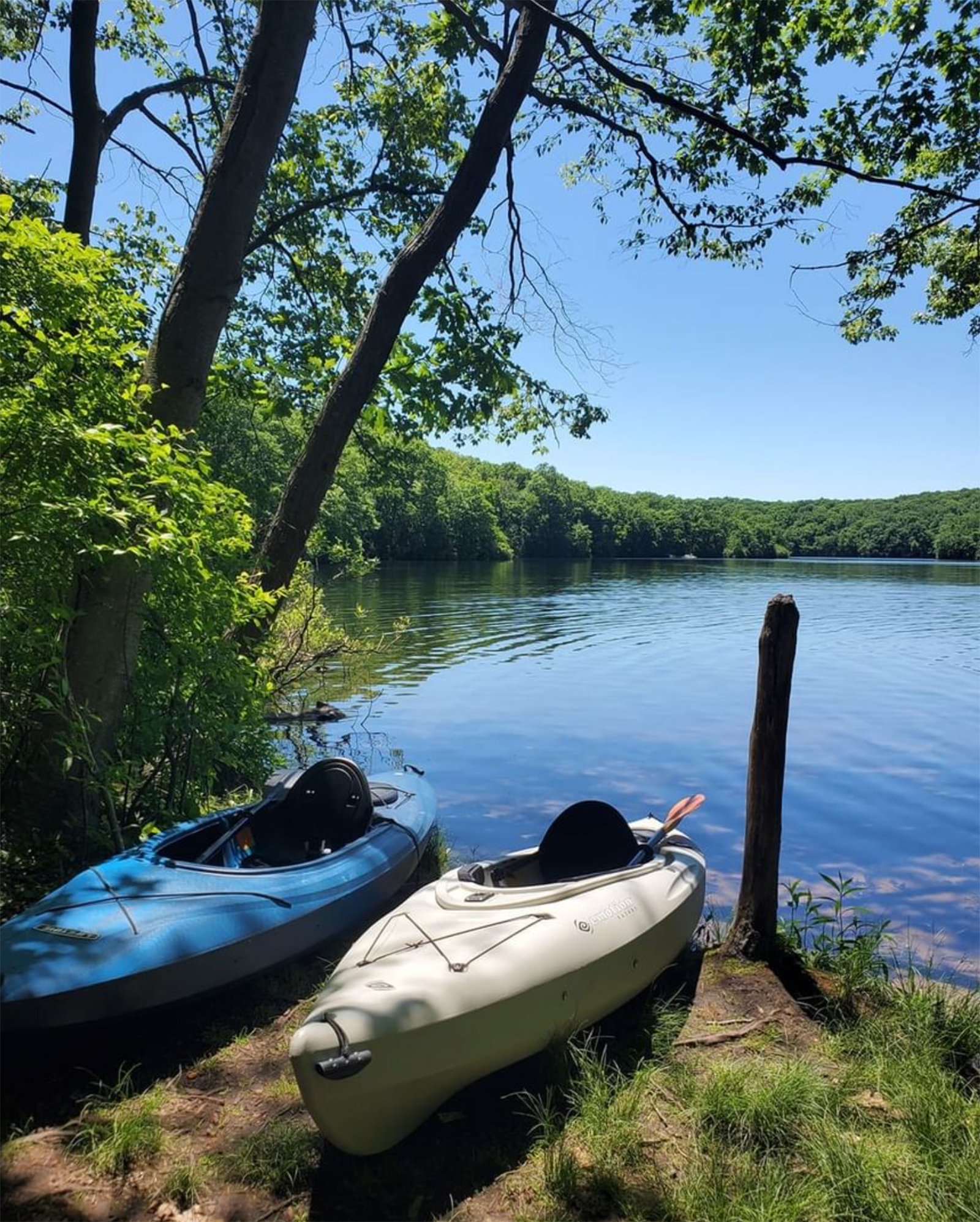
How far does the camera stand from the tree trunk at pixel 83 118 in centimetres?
758

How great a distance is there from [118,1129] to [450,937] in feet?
5.02

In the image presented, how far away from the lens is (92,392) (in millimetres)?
4258

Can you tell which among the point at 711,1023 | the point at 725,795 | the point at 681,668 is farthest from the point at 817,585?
the point at 711,1023

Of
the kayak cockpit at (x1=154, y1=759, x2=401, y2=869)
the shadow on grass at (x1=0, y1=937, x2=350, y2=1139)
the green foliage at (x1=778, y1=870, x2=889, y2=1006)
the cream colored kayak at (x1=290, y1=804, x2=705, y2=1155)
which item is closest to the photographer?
the cream colored kayak at (x1=290, y1=804, x2=705, y2=1155)

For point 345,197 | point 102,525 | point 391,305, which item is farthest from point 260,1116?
point 345,197

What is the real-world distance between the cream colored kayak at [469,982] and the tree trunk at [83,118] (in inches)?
305

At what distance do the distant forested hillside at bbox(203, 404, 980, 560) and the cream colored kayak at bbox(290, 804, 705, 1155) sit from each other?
23.8 metres

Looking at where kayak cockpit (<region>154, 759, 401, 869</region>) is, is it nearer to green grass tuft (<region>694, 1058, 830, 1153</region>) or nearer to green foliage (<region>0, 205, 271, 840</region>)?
green foliage (<region>0, 205, 271, 840</region>)

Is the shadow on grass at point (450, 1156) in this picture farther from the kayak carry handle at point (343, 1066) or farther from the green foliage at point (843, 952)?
the green foliage at point (843, 952)

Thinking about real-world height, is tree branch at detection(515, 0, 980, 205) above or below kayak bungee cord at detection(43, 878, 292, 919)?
above

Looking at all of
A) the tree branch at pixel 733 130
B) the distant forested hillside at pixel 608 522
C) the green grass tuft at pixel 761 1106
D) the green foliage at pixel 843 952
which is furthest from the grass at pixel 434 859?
the distant forested hillside at pixel 608 522

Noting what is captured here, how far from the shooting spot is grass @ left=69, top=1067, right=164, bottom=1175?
109 inches

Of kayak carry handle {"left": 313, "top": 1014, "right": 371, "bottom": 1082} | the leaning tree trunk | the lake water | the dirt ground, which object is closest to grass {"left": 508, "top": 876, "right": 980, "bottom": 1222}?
the dirt ground

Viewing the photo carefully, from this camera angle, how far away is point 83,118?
7.66 meters
